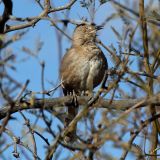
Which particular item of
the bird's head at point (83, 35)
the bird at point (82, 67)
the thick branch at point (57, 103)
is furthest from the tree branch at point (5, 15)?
the bird's head at point (83, 35)

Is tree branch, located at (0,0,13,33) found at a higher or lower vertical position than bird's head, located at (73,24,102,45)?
lower

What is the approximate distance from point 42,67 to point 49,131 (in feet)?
1.10

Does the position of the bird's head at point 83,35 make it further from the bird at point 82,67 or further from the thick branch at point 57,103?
the thick branch at point 57,103

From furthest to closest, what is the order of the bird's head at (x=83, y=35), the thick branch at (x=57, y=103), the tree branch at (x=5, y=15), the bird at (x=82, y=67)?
the bird's head at (x=83, y=35) → the bird at (x=82, y=67) → the tree branch at (x=5, y=15) → the thick branch at (x=57, y=103)

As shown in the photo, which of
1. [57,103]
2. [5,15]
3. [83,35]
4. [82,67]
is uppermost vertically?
[83,35]

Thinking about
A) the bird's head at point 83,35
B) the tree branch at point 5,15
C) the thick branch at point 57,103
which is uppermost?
the bird's head at point 83,35

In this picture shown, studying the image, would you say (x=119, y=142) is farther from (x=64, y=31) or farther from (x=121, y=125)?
(x=64, y=31)

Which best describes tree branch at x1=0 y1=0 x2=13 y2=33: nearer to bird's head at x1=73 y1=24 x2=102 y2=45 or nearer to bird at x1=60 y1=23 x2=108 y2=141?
bird at x1=60 y1=23 x2=108 y2=141

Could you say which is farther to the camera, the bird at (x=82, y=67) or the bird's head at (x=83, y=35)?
the bird's head at (x=83, y=35)

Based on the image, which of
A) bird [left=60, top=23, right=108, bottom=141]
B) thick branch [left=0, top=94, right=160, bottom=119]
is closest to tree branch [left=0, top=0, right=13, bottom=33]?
thick branch [left=0, top=94, right=160, bottom=119]

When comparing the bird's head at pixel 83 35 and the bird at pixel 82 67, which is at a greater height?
the bird's head at pixel 83 35

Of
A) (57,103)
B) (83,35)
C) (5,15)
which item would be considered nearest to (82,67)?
(83,35)

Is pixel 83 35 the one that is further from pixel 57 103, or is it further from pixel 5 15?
pixel 5 15

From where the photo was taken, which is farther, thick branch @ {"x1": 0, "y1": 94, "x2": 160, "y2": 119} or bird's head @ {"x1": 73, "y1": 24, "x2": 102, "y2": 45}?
bird's head @ {"x1": 73, "y1": 24, "x2": 102, "y2": 45}
